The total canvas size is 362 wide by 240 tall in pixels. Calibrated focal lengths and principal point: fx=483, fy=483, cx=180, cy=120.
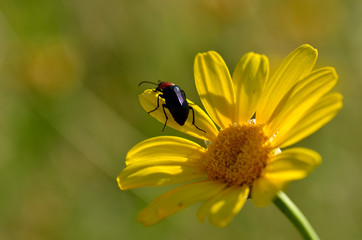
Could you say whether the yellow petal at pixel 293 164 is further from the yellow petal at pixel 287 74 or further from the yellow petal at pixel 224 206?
the yellow petal at pixel 287 74

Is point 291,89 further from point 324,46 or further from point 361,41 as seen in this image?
point 324,46

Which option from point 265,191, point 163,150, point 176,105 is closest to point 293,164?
point 265,191

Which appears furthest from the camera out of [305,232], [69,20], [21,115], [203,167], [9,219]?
[69,20]

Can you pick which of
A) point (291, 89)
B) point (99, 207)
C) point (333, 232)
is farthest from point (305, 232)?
point (99, 207)

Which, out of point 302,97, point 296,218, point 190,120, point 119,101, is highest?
point 302,97

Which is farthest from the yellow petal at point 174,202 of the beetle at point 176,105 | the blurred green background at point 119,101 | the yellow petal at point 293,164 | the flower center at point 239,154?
the blurred green background at point 119,101

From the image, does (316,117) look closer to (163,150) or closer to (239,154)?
(239,154)

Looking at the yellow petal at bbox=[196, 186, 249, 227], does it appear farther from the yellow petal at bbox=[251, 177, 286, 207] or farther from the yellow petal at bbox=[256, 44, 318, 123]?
the yellow petal at bbox=[256, 44, 318, 123]
